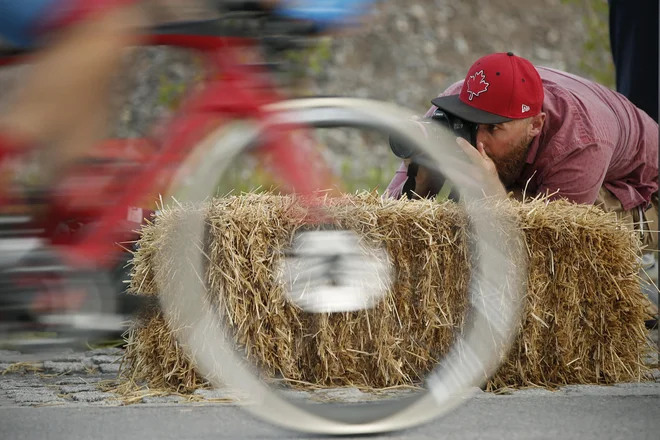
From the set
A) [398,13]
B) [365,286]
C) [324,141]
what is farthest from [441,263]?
[398,13]

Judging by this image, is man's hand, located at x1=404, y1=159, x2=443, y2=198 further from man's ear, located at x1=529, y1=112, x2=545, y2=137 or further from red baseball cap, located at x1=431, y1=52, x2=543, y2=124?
man's ear, located at x1=529, y1=112, x2=545, y2=137

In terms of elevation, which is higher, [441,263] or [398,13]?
[398,13]

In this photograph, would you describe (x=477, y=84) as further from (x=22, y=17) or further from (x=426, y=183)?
→ (x=22, y=17)

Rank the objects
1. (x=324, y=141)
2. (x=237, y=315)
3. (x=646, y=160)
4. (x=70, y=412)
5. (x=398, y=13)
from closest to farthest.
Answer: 1. (x=70, y=412)
2. (x=237, y=315)
3. (x=646, y=160)
4. (x=324, y=141)
5. (x=398, y=13)

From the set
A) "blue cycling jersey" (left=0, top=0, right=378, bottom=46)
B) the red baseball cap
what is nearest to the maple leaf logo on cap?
the red baseball cap

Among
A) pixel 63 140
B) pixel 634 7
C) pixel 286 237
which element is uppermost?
pixel 634 7

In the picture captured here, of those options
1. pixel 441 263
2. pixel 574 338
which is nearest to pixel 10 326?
pixel 441 263

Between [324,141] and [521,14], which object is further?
[521,14]

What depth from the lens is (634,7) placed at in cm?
497

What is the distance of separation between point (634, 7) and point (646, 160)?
1.32m

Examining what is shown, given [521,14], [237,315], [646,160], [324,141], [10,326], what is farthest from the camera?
[521,14]

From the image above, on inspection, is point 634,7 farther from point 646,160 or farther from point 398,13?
point 398,13

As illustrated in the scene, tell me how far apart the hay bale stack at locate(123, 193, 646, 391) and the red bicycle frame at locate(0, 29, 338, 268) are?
13.8 inches

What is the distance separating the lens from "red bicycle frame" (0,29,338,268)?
2.37 meters
